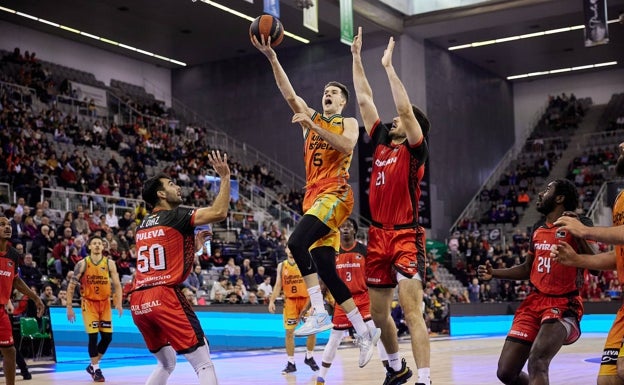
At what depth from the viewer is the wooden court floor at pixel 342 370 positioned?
34.0 ft

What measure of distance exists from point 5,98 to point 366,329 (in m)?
21.0

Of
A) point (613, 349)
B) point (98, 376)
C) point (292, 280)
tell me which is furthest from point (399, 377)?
point (292, 280)

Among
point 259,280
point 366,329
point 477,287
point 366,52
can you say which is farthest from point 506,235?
point 366,329

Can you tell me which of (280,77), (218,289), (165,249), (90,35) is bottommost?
(218,289)

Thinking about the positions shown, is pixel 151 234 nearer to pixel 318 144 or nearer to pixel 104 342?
pixel 318 144

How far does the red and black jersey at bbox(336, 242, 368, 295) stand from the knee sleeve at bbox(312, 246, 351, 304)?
3445 mm

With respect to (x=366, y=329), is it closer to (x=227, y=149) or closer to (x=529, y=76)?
(x=227, y=149)

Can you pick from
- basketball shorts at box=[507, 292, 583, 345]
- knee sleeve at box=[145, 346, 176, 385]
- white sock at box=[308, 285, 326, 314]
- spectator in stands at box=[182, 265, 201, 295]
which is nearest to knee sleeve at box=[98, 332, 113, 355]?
white sock at box=[308, 285, 326, 314]

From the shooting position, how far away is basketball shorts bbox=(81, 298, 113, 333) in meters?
12.3

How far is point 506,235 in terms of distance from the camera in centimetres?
3250

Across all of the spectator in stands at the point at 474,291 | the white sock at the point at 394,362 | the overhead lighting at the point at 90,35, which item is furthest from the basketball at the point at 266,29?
the overhead lighting at the point at 90,35

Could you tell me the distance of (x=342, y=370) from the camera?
38.8ft

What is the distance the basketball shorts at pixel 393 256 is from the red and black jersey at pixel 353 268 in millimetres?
3492

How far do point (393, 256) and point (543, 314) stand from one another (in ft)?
4.20
